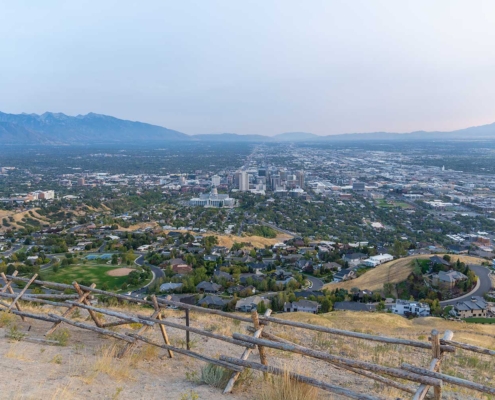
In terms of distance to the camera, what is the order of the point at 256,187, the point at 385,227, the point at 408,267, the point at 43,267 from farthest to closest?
the point at 256,187, the point at 385,227, the point at 43,267, the point at 408,267

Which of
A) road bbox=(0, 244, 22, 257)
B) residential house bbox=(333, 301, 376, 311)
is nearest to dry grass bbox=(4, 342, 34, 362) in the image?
residential house bbox=(333, 301, 376, 311)

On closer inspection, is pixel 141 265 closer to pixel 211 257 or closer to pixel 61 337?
pixel 211 257

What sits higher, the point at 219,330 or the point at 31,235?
the point at 219,330

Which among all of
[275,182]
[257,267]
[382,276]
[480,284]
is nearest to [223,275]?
[257,267]

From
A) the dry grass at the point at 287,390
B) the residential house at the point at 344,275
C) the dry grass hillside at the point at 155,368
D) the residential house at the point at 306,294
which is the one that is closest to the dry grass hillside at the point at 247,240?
the residential house at the point at 344,275

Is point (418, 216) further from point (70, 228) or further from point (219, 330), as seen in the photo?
point (219, 330)

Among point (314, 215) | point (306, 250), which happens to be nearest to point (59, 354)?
point (306, 250)

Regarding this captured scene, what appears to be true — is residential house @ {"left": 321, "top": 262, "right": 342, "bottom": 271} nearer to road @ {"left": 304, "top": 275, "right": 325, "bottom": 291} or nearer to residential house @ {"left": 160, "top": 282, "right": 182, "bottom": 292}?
road @ {"left": 304, "top": 275, "right": 325, "bottom": 291}

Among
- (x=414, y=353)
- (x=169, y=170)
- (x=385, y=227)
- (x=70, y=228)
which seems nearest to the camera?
(x=414, y=353)
